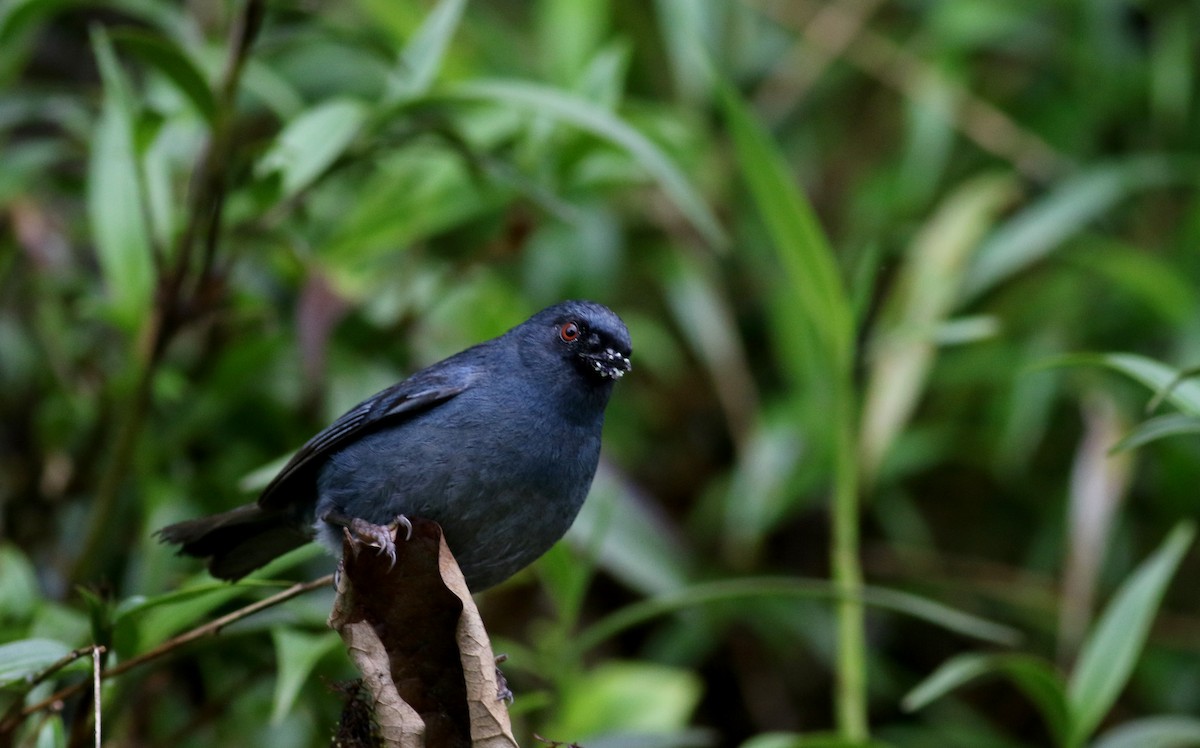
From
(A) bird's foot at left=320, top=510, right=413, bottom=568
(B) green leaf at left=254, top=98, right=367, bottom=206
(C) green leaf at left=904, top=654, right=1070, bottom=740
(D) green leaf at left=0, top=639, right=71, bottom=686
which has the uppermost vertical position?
(B) green leaf at left=254, top=98, right=367, bottom=206

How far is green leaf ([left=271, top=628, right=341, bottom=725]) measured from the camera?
275 centimetres

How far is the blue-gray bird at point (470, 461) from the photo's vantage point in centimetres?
271

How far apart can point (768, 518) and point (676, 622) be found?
0.77m

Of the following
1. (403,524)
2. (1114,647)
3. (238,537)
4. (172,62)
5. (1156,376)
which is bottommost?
(238,537)

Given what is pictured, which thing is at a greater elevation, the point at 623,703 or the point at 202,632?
the point at 202,632

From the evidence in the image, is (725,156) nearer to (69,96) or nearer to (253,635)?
(69,96)

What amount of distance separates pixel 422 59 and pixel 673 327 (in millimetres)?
2723

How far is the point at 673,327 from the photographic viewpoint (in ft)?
19.7

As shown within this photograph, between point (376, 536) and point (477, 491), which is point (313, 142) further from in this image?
point (376, 536)

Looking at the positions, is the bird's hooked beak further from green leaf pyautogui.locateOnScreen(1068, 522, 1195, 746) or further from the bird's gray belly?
green leaf pyautogui.locateOnScreen(1068, 522, 1195, 746)

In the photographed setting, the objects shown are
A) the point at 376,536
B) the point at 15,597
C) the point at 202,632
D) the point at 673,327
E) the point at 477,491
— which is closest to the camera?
the point at 202,632

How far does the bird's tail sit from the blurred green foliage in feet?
0.22

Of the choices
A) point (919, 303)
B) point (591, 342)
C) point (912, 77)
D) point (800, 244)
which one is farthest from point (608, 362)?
point (912, 77)

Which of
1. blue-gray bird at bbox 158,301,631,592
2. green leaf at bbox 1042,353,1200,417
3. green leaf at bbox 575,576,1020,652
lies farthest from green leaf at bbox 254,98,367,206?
green leaf at bbox 1042,353,1200,417
